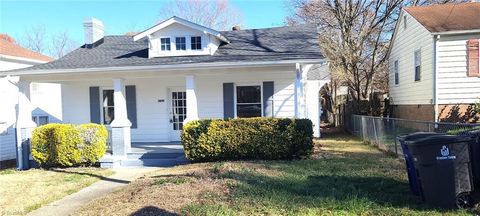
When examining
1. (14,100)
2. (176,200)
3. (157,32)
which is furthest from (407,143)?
(14,100)

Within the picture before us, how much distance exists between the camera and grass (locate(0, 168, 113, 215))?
7.39m

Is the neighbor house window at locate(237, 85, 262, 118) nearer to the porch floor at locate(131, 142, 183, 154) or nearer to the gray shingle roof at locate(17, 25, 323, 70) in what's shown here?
the gray shingle roof at locate(17, 25, 323, 70)

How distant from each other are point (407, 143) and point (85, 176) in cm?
783

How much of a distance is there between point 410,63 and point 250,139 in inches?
412

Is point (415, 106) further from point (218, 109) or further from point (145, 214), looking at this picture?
point (145, 214)

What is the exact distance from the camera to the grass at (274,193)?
220 inches

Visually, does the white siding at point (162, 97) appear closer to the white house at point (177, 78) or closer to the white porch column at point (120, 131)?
the white house at point (177, 78)

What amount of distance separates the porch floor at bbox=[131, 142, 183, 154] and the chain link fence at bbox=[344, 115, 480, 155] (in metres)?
6.24

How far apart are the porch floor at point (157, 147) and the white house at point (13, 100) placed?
5.24 metres

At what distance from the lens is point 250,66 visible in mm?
11453

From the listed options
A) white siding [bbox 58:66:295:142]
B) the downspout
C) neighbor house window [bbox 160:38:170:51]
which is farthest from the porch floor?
the downspout

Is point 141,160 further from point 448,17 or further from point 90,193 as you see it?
point 448,17

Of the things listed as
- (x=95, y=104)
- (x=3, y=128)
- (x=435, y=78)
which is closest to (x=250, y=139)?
(x=95, y=104)

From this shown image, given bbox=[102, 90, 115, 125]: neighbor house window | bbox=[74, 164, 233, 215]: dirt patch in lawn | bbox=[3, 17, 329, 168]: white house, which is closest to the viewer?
bbox=[74, 164, 233, 215]: dirt patch in lawn
